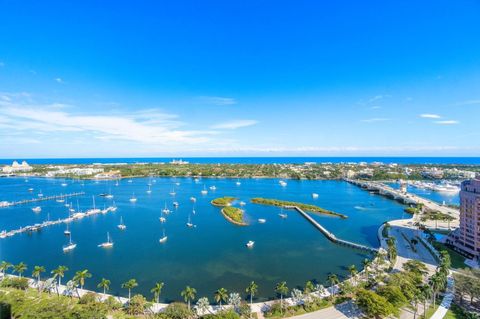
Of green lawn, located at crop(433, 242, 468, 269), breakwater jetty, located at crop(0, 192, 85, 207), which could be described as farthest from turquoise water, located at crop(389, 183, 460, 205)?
breakwater jetty, located at crop(0, 192, 85, 207)

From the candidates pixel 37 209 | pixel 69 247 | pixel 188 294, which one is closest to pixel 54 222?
pixel 37 209

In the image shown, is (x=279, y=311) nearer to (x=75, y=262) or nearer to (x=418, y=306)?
(x=418, y=306)

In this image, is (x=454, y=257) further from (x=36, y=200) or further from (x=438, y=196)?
(x=36, y=200)

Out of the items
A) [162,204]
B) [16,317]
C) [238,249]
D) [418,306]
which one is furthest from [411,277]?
[162,204]

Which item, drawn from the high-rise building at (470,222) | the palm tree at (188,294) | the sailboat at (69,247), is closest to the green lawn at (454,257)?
the high-rise building at (470,222)

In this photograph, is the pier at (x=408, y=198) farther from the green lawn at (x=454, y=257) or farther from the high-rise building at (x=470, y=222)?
the high-rise building at (x=470, y=222)
